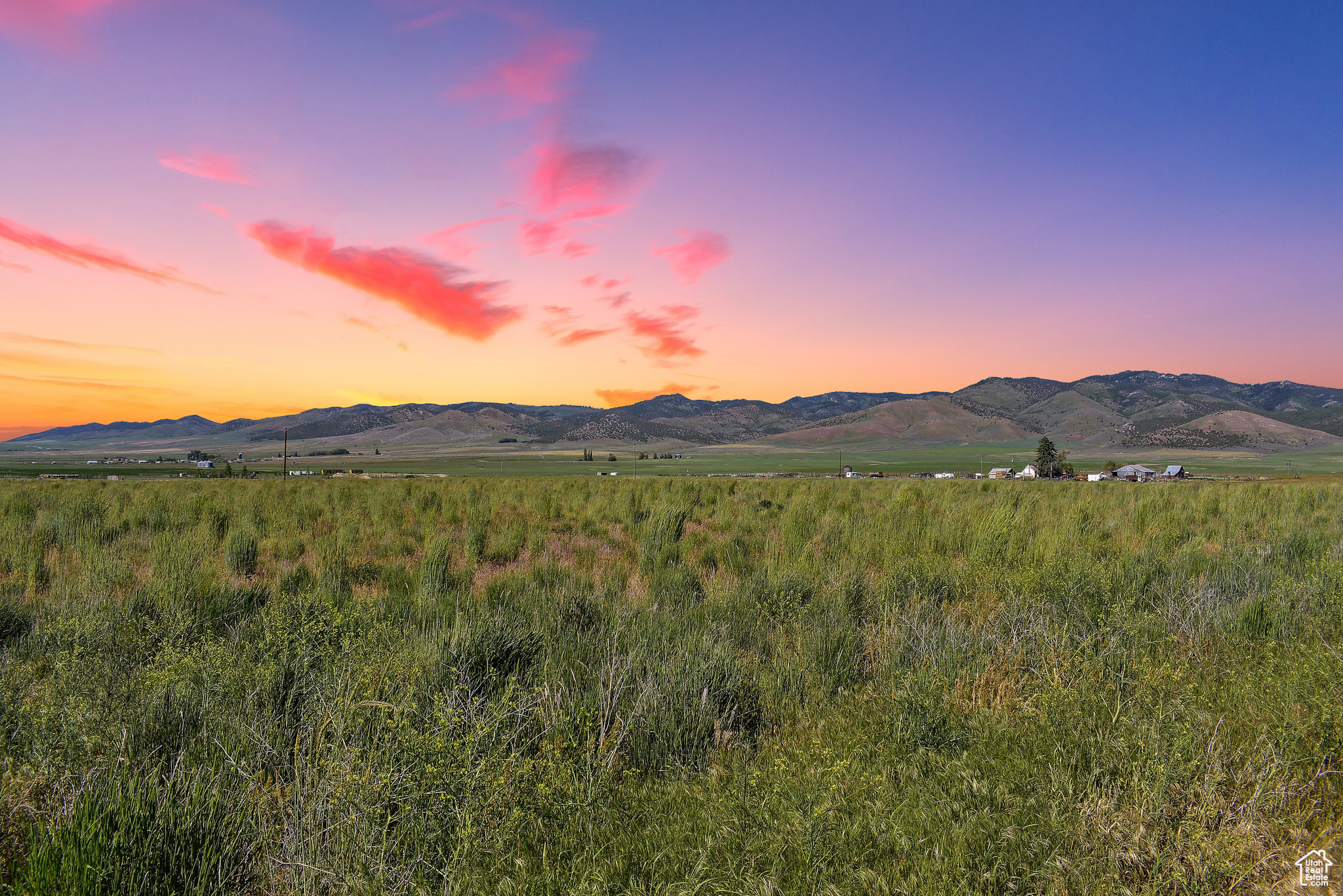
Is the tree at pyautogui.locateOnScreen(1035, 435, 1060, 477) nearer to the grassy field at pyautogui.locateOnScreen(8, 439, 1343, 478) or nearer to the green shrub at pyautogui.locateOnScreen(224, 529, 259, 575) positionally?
the grassy field at pyautogui.locateOnScreen(8, 439, 1343, 478)

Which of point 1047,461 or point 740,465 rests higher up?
point 1047,461

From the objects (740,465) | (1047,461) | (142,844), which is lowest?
(740,465)

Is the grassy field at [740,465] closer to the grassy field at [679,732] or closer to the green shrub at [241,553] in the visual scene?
the green shrub at [241,553]

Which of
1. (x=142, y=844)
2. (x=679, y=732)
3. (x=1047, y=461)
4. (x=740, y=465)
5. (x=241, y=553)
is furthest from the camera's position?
(x=740, y=465)

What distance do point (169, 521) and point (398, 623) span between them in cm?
1164

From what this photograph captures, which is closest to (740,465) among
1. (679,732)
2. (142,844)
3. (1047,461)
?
(1047,461)

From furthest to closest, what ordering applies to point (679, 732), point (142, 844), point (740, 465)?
1. point (740, 465)
2. point (679, 732)
3. point (142, 844)

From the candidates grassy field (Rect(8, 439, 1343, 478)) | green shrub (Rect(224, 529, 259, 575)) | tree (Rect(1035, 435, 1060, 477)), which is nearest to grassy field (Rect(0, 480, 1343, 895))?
green shrub (Rect(224, 529, 259, 575))

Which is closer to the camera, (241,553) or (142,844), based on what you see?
(142,844)

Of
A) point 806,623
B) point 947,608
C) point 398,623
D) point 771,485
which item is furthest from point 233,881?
point 771,485

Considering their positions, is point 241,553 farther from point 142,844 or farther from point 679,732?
point 679,732

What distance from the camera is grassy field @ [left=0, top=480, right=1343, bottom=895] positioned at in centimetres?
251

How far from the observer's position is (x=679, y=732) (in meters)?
3.75

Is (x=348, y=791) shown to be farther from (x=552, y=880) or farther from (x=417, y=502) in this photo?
(x=417, y=502)
